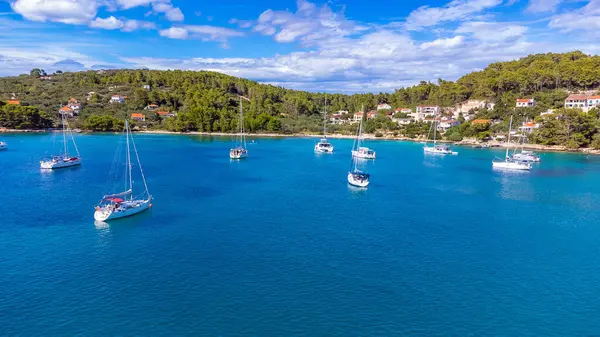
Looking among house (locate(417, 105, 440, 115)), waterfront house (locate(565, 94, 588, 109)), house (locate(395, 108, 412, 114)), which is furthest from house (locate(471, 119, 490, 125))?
house (locate(395, 108, 412, 114))

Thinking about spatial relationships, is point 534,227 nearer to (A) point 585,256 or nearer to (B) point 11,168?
(A) point 585,256

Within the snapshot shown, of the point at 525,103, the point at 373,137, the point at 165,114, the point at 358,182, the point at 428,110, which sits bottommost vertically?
the point at 358,182

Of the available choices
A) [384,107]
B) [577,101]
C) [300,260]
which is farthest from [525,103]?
[300,260]

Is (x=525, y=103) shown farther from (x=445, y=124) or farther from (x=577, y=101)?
(x=445, y=124)

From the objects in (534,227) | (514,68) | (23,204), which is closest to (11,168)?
(23,204)

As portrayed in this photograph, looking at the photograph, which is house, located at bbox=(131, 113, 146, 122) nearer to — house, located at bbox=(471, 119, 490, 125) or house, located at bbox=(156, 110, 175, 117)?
house, located at bbox=(156, 110, 175, 117)

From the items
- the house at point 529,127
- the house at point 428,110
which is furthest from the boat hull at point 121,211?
the house at point 428,110
